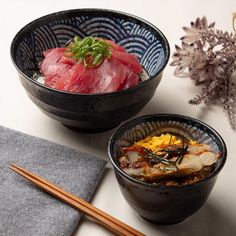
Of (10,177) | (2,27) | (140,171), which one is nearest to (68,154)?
(10,177)

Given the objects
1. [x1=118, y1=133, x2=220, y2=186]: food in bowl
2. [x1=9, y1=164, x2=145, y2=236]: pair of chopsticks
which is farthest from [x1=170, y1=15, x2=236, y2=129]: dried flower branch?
[x1=9, y1=164, x2=145, y2=236]: pair of chopsticks

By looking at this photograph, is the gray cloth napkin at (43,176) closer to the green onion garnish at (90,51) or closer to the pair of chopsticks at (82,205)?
the pair of chopsticks at (82,205)

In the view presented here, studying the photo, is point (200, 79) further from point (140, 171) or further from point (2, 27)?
point (2, 27)

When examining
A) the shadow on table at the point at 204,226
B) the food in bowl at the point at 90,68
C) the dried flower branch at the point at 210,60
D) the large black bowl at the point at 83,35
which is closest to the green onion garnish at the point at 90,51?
the food in bowl at the point at 90,68

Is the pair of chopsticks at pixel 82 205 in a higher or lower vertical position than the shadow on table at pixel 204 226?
lower

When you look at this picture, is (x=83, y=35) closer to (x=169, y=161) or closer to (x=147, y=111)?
(x=147, y=111)

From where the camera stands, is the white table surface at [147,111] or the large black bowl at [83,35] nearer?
the white table surface at [147,111]

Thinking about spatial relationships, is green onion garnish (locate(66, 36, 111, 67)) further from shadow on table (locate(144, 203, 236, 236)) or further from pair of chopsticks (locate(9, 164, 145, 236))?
shadow on table (locate(144, 203, 236, 236))

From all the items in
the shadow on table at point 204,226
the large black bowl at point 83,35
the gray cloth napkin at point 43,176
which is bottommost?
the gray cloth napkin at point 43,176
